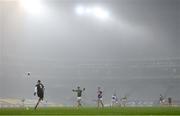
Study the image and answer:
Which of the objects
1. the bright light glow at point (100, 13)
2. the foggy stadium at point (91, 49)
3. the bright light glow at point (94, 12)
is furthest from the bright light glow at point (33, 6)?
the bright light glow at point (100, 13)

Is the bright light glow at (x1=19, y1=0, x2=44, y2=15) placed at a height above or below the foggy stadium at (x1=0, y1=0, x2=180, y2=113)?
above

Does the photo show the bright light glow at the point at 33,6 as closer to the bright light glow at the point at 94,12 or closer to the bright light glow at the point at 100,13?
the bright light glow at the point at 94,12

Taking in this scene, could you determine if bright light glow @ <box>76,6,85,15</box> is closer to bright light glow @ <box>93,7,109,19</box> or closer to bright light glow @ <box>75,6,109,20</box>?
bright light glow @ <box>75,6,109,20</box>

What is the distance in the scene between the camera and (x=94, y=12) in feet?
126

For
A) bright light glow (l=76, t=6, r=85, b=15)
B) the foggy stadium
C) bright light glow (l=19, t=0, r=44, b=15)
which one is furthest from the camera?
bright light glow (l=76, t=6, r=85, b=15)

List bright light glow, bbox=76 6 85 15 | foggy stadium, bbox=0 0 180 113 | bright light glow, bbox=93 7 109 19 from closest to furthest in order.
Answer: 1. foggy stadium, bbox=0 0 180 113
2. bright light glow, bbox=93 7 109 19
3. bright light glow, bbox=76 6 85 15

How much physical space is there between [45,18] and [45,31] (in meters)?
1.31

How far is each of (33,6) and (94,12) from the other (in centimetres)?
538

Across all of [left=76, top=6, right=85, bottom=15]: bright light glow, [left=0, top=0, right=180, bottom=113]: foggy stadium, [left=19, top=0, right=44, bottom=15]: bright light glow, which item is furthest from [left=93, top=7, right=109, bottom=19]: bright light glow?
[left=19, top=0, right=44, bottom=15]: bright light glow

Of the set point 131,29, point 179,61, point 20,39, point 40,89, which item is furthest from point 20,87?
point 40,89

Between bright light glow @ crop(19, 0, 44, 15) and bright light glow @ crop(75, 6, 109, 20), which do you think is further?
bright light glow @ crop(75, 6, 109, 20)

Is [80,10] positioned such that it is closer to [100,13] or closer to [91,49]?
[100,13]

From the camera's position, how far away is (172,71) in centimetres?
3772

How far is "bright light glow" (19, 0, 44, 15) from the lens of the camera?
37.1 m
